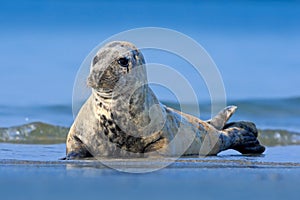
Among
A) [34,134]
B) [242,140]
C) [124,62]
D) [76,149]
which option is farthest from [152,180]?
[34,134]

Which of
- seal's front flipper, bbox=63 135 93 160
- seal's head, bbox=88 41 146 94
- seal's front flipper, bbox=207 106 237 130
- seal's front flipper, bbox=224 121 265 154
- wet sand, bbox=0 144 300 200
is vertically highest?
seal's head, bbox=88 41 146 94

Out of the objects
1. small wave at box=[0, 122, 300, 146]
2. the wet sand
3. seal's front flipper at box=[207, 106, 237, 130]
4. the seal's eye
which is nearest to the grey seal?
the seal's eye

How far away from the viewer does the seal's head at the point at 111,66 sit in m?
9.47

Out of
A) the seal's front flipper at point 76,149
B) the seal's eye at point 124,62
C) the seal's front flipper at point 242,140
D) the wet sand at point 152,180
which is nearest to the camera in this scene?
the wet sand at point 152,180

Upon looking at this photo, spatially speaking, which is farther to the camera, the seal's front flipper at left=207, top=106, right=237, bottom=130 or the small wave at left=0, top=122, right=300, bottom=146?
the small wave at left=0, top=122, right=300, bottom=146

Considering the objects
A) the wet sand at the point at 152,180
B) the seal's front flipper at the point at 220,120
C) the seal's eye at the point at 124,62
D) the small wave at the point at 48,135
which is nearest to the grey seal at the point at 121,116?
the seal's eye at the point at 124,62

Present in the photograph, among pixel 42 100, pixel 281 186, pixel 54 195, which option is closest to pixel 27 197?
pixel 54 195

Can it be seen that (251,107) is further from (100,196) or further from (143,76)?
(100,196)

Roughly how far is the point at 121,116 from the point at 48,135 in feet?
17.4

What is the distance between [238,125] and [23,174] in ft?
14.4

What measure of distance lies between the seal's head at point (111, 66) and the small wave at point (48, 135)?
4110 mm

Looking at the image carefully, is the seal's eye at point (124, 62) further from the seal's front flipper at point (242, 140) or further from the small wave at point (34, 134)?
the small wave at point (34, 134)

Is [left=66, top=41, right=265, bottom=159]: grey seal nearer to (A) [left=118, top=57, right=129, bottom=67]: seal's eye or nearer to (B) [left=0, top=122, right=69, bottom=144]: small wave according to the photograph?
(A) [left=118, top=57, right=129, bottom=67]: seal's eye

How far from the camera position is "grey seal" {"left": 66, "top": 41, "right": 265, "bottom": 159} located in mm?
9578
